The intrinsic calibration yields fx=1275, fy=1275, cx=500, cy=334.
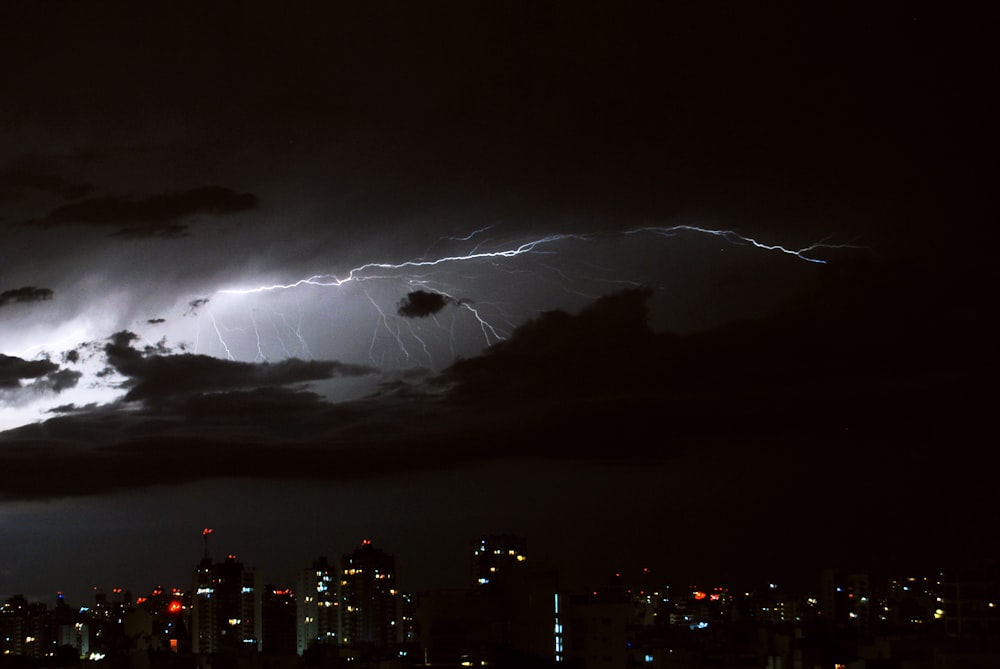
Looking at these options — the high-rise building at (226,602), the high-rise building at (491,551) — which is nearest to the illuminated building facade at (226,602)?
the high-rise building at (226,602)

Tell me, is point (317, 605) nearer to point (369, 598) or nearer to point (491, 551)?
point (369, 598)

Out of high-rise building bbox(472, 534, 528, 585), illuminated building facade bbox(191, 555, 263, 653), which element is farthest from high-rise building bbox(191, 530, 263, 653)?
high-rise building bbox(472, 534, 528, 585)

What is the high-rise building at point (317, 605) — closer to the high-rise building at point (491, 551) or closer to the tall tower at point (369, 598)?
the tall tower at point (369, 598)

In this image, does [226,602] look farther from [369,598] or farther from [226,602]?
[369,598]

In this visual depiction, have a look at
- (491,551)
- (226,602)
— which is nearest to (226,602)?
(226,602)

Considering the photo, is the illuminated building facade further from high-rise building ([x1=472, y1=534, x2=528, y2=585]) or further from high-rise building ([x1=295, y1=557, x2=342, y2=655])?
high-rise building ([x1=472, y1=534, x2=528, y2=585])
